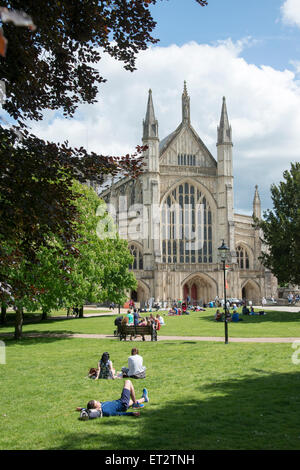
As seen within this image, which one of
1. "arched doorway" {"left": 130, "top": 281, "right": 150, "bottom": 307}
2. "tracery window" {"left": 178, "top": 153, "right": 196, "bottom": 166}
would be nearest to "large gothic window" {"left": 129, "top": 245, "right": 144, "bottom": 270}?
"arched doorway" {"left": 130, "top": 281, "right": 150, "bottom": 307}

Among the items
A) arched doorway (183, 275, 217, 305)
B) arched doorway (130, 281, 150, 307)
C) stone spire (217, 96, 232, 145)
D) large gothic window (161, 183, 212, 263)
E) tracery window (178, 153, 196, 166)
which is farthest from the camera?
stone spire (217, 96, 232, 145)

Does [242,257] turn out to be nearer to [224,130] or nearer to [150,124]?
[224,130]

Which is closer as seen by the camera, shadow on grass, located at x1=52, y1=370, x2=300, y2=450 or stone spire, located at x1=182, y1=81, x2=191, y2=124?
shadow on grass, located at x1=52, y1=370, x2=300, y2=450

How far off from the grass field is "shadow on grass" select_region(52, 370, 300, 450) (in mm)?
14

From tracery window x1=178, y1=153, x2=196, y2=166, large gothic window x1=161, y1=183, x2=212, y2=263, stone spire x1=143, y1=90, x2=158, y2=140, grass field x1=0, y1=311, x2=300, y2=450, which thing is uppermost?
stone spire x1=143, y1=90, x2=158, y2=140

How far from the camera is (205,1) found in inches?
244

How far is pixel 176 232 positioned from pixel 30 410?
48.2 meters

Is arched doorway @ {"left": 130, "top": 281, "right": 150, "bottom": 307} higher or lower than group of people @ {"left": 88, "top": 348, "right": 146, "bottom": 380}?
higher

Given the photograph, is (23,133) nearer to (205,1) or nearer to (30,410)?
(205,1)

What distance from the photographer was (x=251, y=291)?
5784 centimetres

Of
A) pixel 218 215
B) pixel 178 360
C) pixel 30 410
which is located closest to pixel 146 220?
pixel 218 215

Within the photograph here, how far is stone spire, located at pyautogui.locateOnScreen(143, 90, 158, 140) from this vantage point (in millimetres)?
54469

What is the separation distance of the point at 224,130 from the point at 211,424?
5434cm

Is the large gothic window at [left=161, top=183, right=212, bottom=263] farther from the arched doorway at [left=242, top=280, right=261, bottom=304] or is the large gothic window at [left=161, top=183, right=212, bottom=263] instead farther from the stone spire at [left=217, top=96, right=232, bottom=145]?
the stone spire at [left=217, top=96, right=232, bottom=145]
